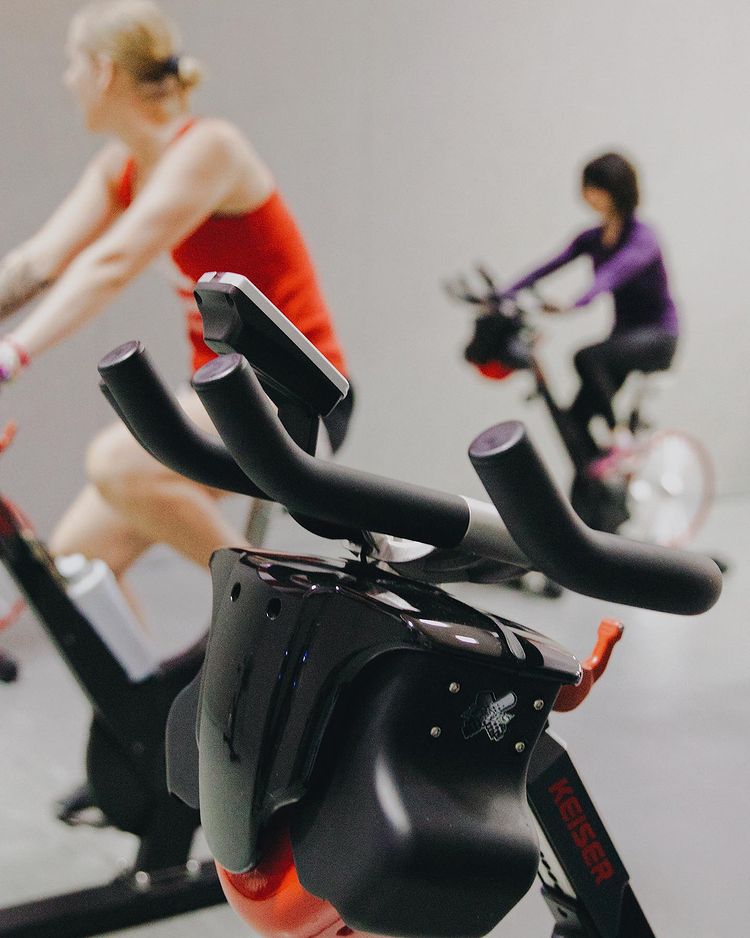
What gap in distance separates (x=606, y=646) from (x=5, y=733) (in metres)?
2.23

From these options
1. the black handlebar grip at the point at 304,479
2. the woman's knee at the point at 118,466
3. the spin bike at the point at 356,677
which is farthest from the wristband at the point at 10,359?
the black handlebar grip at the point at 304,479

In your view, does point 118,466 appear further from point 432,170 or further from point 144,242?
point 432,170

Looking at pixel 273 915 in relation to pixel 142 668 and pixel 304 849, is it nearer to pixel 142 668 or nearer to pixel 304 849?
pixel 304 849

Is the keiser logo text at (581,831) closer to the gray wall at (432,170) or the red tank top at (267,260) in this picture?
the red tank top at (267,260)

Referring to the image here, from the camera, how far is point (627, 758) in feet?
8.60

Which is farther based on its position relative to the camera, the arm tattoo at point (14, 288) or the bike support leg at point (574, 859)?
the arm tattoo at point (14, 288)

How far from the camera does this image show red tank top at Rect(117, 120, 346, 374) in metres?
1.92

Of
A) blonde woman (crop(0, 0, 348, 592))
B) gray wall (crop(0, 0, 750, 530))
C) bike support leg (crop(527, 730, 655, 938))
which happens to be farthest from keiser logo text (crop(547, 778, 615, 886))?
gray wall (crop(0, 0, 750, 530))

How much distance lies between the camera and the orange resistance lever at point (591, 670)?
0.74 metres

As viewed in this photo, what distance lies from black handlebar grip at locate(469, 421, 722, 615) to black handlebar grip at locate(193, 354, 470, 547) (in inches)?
3.1

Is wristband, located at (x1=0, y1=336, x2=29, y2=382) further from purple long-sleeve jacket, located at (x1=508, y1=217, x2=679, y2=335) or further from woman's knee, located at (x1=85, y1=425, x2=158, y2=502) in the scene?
purple long-sleeve jacket, located at (x1=508, y1=217, x2=679, y2=335)

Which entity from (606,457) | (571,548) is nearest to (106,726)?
(571,548)

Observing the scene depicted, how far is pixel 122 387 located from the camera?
23.4 inches

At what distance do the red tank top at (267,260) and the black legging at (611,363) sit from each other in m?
2.49
